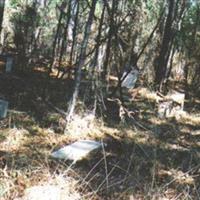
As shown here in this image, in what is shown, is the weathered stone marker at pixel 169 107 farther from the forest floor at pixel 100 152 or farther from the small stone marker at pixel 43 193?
the small stone marker at pixel 43 193

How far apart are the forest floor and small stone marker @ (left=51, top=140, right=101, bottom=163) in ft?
0.39

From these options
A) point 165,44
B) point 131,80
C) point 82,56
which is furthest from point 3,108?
point 165,44

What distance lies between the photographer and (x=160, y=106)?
1059 cm

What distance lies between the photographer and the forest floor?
202 inches

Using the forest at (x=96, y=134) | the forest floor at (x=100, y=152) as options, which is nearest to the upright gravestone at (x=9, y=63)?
the forest at (x=96, y=134)

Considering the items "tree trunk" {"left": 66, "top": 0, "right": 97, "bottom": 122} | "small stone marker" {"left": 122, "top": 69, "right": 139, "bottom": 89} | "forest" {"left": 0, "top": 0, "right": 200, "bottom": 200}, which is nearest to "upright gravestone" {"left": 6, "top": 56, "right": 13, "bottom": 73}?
"forest" {"left": 0, "top": 0, "right": 200, "bottom": 200}

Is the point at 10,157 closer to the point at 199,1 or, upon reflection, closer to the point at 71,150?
the point at 71,150

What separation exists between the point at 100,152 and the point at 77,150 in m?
0.49

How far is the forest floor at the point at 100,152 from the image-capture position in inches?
202

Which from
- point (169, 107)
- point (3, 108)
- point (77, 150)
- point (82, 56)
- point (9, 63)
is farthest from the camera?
point (9, 63)

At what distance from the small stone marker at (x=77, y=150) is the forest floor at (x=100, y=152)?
12 cm

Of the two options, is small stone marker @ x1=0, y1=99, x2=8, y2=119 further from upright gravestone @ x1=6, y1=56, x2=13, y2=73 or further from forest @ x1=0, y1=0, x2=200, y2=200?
upright gravestone @ x1=6, y1=56, x2=13, y2=73

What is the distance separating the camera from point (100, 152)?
7234 millimetres

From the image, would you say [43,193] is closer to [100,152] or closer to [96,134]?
[100,152]
